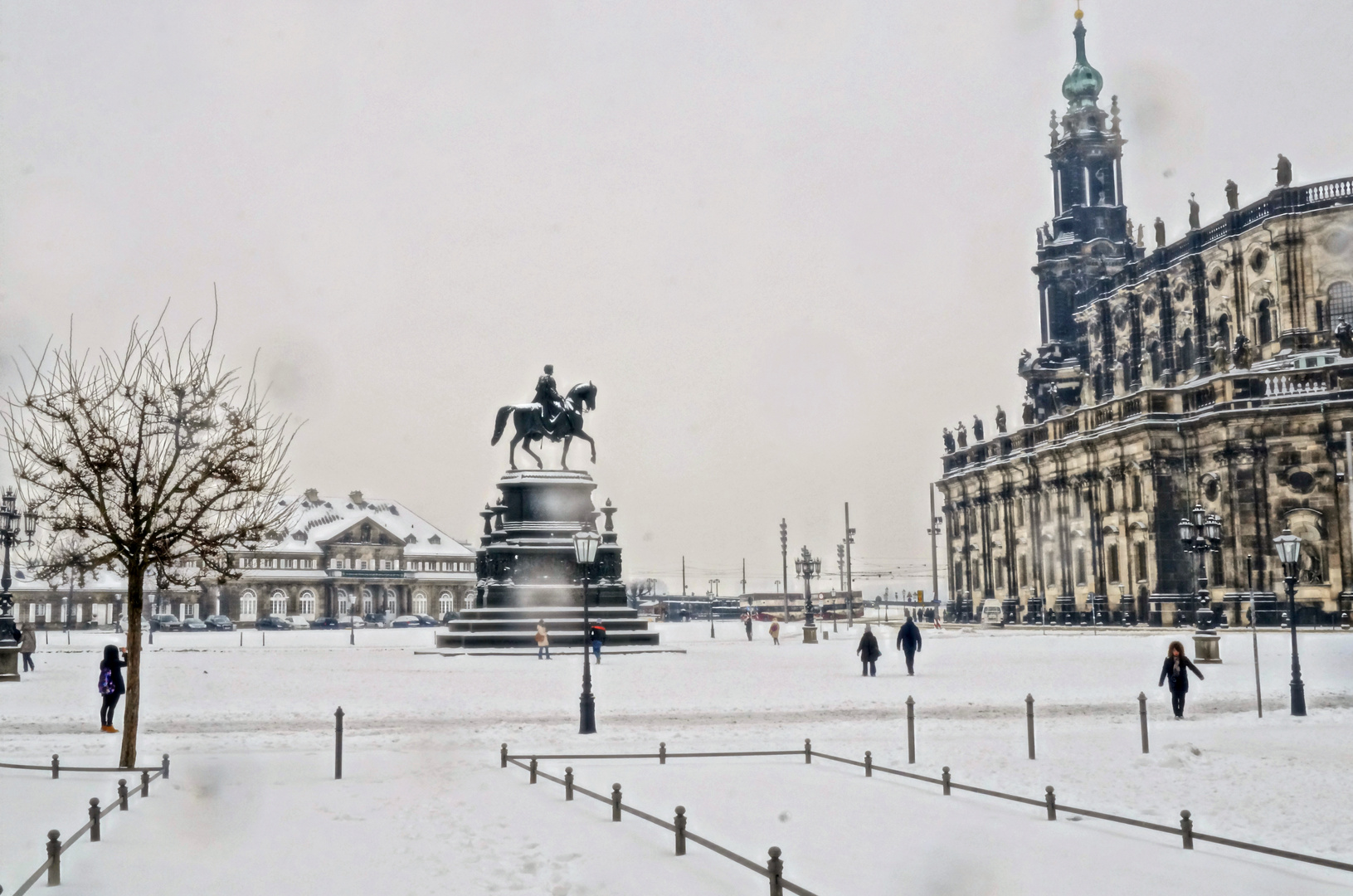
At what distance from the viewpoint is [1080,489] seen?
230ft

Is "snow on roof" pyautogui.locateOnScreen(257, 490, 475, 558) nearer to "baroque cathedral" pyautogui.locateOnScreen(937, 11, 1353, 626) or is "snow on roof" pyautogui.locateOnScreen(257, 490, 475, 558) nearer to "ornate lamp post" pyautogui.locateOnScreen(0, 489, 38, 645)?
"baroque cathedral" pyautogui.locateOnScreen(937, 11, 1353, 626)

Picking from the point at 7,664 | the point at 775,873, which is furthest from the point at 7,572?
the point at 775,873

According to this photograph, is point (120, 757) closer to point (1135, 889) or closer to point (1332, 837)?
point (1135, 889)

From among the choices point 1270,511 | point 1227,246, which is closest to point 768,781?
point 1270,511

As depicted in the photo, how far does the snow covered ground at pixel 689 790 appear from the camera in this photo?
9.26m

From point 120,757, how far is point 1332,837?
511 inches

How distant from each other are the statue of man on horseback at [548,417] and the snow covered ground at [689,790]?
19.2m

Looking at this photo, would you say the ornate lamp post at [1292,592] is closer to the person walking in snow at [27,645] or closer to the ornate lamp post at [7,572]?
the ornate lamp post at [7,572]

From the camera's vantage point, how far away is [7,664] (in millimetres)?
30125

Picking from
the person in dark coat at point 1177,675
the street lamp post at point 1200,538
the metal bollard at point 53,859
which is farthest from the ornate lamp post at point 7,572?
the street lamp post at point 1200,538

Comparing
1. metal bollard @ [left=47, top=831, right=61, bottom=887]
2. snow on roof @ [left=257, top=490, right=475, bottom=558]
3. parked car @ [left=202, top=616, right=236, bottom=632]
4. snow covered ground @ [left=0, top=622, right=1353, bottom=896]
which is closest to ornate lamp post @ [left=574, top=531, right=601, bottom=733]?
snow covered ground @ [left=0, top=622, right=1353, bottom=896]

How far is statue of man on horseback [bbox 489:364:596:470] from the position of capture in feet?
149

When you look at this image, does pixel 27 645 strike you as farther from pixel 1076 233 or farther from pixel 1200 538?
pixel 1076 233

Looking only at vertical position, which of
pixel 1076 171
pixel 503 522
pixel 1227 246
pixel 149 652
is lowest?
pixel 149 652
